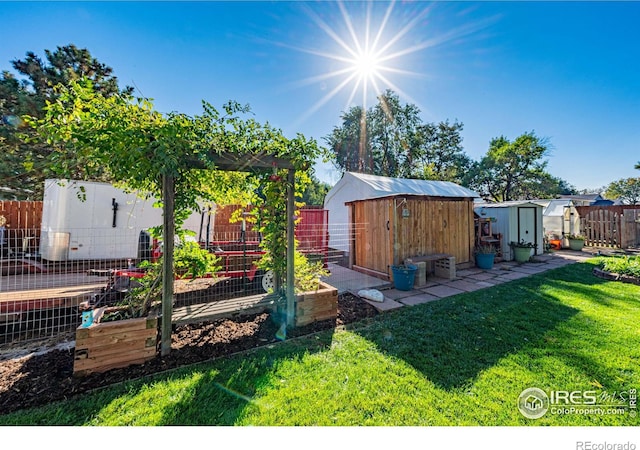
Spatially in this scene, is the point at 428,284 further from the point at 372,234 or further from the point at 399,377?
the point at 399,377

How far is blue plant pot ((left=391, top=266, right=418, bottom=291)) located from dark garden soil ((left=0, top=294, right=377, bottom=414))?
1917 mm

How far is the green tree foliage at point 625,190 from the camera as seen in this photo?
3491cm

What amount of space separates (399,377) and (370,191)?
19.8 ft

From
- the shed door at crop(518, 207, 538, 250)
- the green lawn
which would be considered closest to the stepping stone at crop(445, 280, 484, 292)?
the green lawn

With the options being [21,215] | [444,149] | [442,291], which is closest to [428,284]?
[442,291]

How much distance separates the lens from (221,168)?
10.0 ft

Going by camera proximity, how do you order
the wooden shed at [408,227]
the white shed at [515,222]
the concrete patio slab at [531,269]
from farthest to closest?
the white shed at [515,222]
the concrete patio slab at [531,269]
the wooden shed at [408,227]

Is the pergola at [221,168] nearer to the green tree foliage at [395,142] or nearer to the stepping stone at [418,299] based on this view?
the stepping stone at [418,299]

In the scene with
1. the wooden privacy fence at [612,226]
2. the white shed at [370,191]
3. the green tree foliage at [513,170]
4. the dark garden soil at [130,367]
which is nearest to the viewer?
the dark garden soil at [130,367]

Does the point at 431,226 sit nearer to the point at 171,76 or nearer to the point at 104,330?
the point at 104,330

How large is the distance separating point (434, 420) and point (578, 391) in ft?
4.90

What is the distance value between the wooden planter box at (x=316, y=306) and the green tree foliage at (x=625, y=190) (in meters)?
53.2

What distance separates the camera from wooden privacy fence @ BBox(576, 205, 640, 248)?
11203 millimetres

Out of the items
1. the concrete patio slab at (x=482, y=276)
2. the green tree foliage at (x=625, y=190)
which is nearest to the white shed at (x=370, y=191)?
the concrete patio slab at (x=482, y=276)
